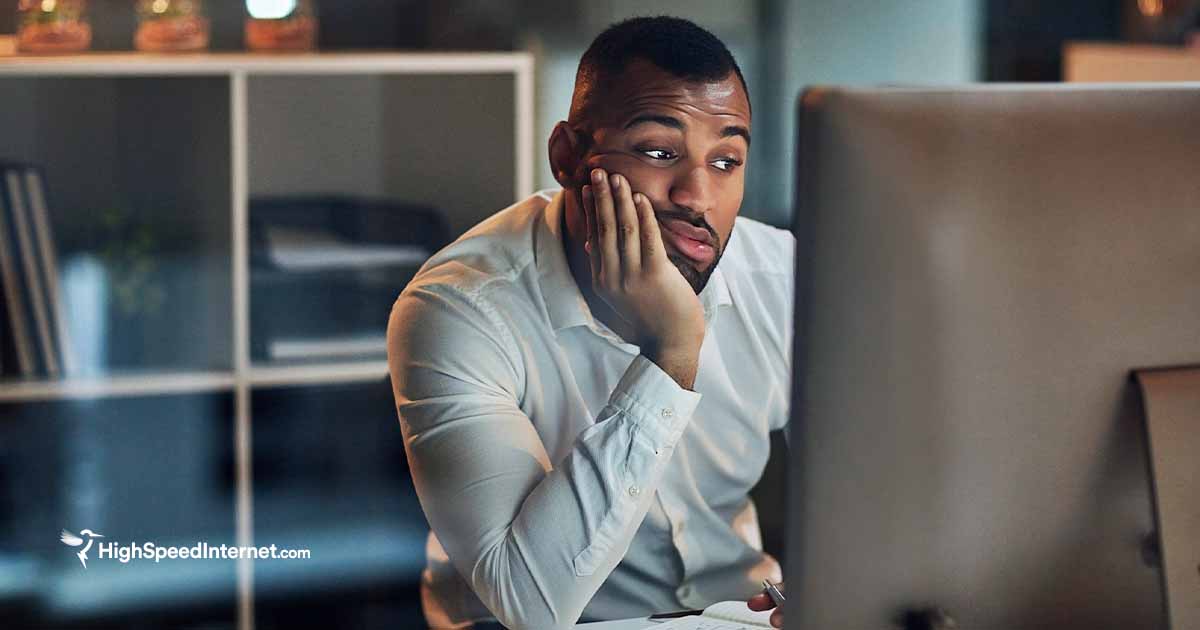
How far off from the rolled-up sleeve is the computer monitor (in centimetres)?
40

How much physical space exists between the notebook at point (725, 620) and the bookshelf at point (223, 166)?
0.74m

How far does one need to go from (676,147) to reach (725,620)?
491 millimetres

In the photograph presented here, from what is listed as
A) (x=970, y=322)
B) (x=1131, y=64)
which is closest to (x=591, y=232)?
(x=970, y=322)

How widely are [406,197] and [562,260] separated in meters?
0.65

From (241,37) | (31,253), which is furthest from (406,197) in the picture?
(31,253)

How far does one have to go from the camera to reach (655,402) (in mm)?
1231

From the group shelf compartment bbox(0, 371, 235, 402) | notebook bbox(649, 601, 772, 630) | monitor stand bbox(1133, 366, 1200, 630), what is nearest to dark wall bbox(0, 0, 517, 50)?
shelf compartment bbox(0, 371, 235, 402)

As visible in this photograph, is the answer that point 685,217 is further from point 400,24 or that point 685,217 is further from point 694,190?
point 400,24

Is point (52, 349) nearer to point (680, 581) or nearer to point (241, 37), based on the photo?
point (241, 37)

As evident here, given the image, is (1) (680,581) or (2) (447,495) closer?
(2) (447,495)

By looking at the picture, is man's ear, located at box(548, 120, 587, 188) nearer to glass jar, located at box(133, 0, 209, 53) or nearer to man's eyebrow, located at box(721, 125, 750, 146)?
man's eyebrow, located at box(721, 125, 750, 146)

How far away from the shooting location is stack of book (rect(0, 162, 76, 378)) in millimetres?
1836

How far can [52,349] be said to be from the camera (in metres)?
1.88

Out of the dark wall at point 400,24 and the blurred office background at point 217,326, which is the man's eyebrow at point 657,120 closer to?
the blurred office background at point 217,326
